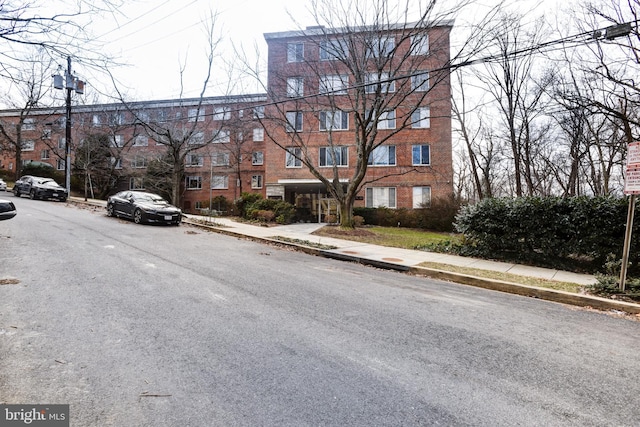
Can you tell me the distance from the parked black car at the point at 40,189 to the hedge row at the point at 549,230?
26560mm

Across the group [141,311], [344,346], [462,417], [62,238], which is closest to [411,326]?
[344,346]

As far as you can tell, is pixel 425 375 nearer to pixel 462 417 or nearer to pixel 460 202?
pixel 462 417

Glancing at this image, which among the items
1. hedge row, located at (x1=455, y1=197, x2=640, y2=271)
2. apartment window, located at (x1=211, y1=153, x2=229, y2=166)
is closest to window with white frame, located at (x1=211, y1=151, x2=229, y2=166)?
apartment window, located at (x1=211, y1=153, x2=229, y2=166)

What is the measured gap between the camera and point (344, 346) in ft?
12.3

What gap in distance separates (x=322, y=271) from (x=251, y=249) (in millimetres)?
3538

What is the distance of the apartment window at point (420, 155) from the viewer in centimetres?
2717

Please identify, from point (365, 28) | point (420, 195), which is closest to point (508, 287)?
point (365, 28)

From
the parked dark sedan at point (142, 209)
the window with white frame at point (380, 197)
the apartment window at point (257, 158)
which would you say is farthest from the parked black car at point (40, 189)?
the window with white frame at point (380, 197)

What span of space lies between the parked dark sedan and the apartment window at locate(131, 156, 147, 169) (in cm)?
1888

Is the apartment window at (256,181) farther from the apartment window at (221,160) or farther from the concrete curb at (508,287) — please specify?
the concrete curb at (508,287)

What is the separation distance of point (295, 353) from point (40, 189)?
2773cm

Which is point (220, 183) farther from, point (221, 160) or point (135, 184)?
point (135, 184)

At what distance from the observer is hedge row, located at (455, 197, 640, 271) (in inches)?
353

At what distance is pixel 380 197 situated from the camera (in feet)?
89.8
